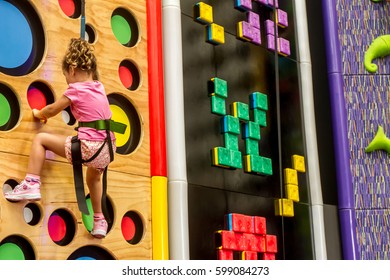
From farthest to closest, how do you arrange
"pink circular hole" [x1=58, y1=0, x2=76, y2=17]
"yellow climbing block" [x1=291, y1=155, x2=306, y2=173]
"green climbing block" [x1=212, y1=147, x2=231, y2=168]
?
"yellow climbing block" [x1=291, y1=155, x2=306, y2=173] < "green climbing block" [x1=212, y1=147, x2=231, y2=168] < "pink circular hole" [x1=58, y1=0, x2=76, y2=17]

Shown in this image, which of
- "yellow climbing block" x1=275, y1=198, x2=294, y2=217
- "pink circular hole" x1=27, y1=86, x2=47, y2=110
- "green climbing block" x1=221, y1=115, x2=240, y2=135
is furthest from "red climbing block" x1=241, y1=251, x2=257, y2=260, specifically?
"pink circular hole" x1=27, y1=86, x2=47, y2=110

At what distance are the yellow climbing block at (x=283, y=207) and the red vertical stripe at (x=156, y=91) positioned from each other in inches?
32.9

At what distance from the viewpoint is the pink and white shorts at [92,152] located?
9.07 ft

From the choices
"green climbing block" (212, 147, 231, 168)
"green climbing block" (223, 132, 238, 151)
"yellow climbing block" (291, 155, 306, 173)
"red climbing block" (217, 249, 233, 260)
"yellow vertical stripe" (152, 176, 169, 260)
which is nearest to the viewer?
"yellow vertical stripe" (152, 176, 169, 260)

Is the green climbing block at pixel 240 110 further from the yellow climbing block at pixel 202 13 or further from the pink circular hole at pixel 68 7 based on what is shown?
the pink circular hole at pixel 68 7

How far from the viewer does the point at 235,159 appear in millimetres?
3660

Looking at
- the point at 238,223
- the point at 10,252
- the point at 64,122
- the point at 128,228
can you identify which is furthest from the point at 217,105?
the point at 10,252

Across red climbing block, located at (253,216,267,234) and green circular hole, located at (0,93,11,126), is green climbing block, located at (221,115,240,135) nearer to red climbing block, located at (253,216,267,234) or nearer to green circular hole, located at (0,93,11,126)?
red climbing block, located at (253,216,267,234)

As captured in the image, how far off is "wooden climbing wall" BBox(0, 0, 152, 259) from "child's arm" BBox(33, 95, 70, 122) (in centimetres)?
5

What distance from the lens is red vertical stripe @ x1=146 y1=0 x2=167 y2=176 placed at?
325 cm

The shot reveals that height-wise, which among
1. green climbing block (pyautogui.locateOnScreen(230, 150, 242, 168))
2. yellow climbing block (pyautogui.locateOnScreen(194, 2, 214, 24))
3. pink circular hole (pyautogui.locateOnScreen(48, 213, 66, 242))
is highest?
yellow climbing block (pyautogui.locateOnScreen(194, 2, 214, 24))
